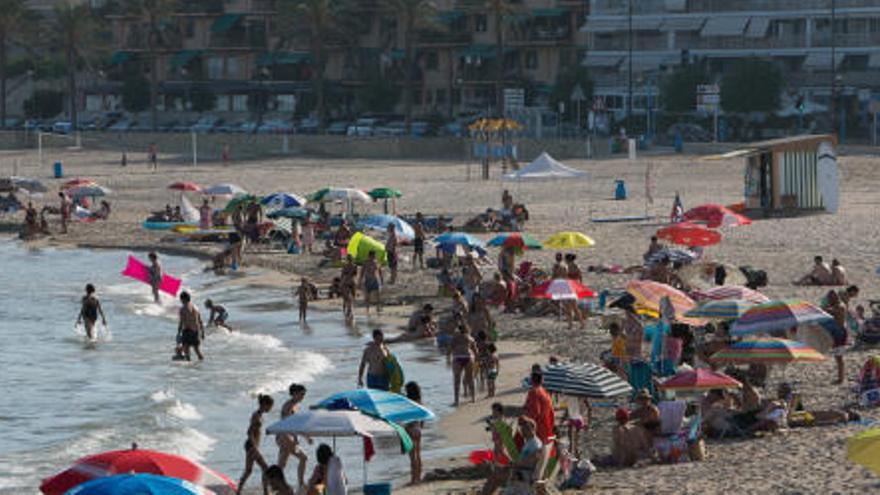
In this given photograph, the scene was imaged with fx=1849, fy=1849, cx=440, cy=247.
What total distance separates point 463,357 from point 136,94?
75.6 m

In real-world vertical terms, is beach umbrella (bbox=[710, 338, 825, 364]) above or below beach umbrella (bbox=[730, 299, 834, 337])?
below

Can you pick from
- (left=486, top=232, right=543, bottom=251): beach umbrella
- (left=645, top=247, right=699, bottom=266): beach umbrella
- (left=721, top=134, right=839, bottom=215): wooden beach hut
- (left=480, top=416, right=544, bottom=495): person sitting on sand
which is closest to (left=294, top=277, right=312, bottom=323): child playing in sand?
(left=486, top=232, right=543, bottom=251): beach umbrella

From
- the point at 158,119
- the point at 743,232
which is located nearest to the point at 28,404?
the point at 743,232

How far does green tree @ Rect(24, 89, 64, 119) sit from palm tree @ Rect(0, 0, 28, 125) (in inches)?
101

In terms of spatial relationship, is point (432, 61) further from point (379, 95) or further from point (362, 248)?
point (362, 248)

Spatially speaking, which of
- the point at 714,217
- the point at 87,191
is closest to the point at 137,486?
the point at 714,217

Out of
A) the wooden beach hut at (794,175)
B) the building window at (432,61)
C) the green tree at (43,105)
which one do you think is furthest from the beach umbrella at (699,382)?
the green tree at (43,105)

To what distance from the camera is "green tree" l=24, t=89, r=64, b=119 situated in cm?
9956

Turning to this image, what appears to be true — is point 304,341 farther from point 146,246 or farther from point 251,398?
point 146,246

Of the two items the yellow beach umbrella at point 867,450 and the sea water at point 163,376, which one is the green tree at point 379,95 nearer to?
the sea water at point 163,376

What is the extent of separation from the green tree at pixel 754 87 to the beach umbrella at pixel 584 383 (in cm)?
5557

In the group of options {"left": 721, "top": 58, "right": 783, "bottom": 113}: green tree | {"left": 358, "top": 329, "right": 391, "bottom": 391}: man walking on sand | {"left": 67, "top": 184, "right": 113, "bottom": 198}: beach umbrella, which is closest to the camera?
{"left": 358, "top": 329, "right": 391, "bottom": 391}: man walking on sand

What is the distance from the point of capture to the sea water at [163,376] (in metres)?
22.2

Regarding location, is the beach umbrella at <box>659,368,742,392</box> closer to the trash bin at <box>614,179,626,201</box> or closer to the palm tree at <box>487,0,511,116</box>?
the trash bin at <box>614,179,626,201</box>
